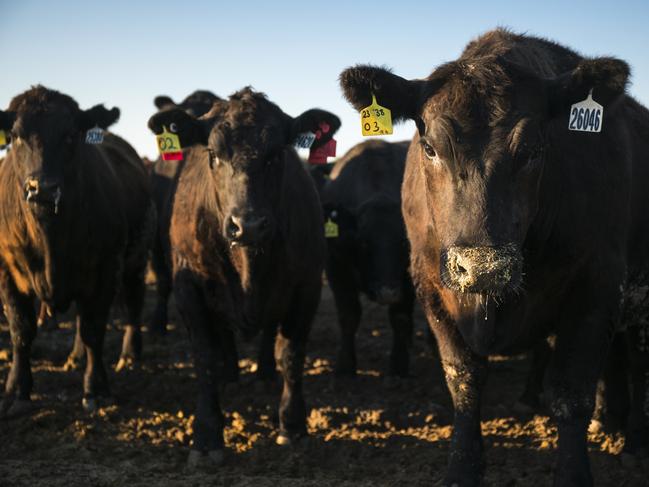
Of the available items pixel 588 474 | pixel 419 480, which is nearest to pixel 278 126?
pixel 419 480

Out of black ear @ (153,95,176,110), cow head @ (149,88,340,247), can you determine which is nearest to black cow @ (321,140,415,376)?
cow head @ (149,88,340,247)

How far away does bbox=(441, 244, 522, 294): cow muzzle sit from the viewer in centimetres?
343

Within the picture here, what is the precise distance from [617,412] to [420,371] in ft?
7.68

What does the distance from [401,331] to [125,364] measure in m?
2.76

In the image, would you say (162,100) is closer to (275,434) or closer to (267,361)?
(267,361)

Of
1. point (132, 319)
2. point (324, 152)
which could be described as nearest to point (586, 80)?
point (324, 152)

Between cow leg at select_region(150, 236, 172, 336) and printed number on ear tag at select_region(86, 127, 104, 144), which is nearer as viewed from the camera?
printed number on ear tag at select_region(86, 127, 104, 144)

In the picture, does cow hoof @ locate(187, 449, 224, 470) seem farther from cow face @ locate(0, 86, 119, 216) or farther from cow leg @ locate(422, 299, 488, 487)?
cow face @ locate(0, 86, 119, 216)

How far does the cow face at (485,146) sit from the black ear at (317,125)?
5.52 feet

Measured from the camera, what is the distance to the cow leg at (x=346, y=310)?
7.36 meters

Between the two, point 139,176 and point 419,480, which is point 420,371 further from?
point 139,176

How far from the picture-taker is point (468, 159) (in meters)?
3.69

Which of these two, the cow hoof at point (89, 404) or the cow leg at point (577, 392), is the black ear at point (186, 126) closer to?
the cow hoof at point (89, 404)

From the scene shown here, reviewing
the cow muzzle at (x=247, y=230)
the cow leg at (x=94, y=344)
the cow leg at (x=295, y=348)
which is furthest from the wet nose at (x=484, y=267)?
the cow leg at (x=94, y=344)
